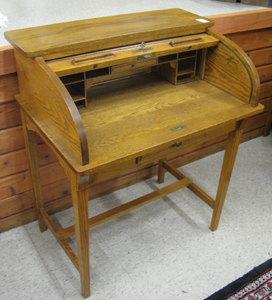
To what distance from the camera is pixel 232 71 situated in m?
1.79

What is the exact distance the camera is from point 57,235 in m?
1.97

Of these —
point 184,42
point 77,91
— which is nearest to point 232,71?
point 184,42

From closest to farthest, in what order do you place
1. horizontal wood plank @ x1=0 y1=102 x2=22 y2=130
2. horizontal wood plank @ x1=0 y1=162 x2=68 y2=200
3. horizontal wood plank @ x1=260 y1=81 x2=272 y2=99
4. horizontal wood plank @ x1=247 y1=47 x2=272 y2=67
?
1. horizontal wood plank @ x1=0 y1=102 x2=22 y2=130
2. horizontal wood plank @ x1=0 y1=162 x2=68 y2=200
3. horizontal wood plank @ x1=247 y1=47 x2=272 y2=67
4. horizontal wood plank @ x1=260 y1=81 x2=272 y2=99

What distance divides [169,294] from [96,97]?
44.2 inches

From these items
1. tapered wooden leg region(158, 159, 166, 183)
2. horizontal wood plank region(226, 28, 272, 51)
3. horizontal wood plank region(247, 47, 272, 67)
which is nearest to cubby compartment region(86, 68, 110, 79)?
tapered wooden leg region(158, 159, 166, 183)

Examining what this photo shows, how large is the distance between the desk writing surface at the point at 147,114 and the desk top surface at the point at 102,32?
0.97 feet

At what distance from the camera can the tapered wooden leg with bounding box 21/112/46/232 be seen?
1.87m

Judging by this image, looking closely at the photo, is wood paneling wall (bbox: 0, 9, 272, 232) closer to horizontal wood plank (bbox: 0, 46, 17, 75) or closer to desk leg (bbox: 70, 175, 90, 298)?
horizontal wood plank (bbox: 0, 46, 17, 75)

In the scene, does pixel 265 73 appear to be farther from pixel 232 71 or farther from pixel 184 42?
pixel 184 42

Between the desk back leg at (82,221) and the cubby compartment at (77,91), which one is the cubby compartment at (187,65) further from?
the desk back leg at (82,221)

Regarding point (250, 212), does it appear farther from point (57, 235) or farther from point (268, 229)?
point (57, 235)

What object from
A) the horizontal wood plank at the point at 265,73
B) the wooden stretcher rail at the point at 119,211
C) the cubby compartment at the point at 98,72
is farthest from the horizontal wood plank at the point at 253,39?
the cubby compartment at the point at 98,72

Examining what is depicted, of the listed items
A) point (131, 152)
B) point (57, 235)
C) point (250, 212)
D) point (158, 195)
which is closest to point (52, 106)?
point (131, 152)

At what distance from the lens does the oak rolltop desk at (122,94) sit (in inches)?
54.6
